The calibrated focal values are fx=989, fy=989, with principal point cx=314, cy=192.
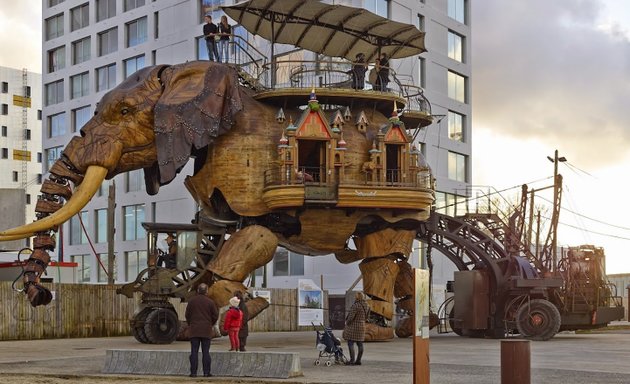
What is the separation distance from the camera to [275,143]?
1211 inches

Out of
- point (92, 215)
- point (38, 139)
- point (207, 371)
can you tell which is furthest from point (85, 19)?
point (207, 371)

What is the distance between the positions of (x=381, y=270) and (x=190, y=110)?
8169mm

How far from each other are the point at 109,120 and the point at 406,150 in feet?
31.1

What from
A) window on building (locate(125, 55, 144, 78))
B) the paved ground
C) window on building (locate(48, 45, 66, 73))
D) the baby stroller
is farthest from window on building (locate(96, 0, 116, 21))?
the baby stroller

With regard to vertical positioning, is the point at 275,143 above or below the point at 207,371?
above

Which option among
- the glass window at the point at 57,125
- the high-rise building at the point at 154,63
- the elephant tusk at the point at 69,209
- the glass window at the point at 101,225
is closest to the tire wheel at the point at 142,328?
the elephant tusk at the point at 69,209

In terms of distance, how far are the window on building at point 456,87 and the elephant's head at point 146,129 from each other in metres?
34.8

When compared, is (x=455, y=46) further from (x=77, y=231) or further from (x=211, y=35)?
(x=211, y=35)

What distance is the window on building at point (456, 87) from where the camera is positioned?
63.5 meters

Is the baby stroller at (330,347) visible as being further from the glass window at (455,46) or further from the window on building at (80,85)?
the window on building at (80,85)

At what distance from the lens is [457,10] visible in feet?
211

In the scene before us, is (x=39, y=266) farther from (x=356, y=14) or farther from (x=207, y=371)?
A: (x=356, y=14)

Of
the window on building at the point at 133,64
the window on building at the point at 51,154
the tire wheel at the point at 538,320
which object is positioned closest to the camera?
the tire wheel at the point at 538,320

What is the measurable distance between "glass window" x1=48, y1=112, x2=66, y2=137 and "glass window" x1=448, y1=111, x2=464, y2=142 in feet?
96.3
